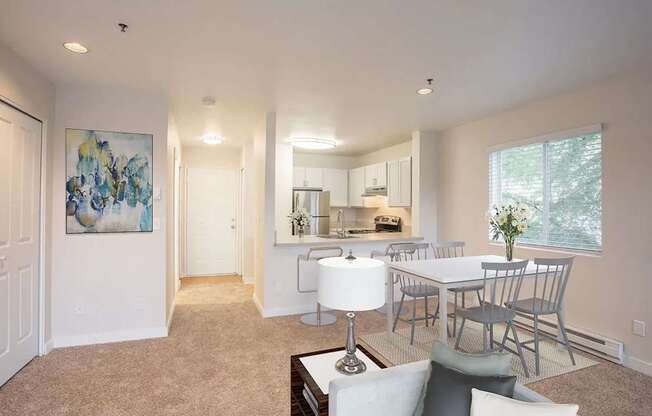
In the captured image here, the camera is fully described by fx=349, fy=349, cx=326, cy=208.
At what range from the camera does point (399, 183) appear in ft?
18.8

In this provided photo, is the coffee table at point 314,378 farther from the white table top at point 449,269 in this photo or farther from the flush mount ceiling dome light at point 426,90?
the flush mount ceiling dome light at point 426,90

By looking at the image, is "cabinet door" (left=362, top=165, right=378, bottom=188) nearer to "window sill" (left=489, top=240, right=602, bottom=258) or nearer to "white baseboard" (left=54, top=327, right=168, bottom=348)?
"window sill" (left=489, top=240, right=602, bottom=258)

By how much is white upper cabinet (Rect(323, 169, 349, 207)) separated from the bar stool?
2.77m

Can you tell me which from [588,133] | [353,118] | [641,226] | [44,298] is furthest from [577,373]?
[44,298]

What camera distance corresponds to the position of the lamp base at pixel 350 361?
1.68m

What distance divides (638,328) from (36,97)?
543 cm

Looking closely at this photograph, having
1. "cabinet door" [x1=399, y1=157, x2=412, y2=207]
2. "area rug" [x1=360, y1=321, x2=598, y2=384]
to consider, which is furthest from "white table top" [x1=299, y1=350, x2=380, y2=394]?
"cabinet door" [x1=399, y1=157, x2=412, y2=207]

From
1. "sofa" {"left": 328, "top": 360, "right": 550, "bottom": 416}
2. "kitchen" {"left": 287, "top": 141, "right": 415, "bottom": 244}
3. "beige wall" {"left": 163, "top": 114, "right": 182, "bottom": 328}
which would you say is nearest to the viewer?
"sofa" {"left": 328, "top": 360, "right": 550, "bottom": 416}

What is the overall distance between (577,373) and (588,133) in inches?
84.4

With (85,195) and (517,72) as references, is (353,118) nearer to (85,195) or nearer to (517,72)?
(517,72)

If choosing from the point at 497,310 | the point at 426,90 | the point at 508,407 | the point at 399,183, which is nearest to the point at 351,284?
the point at 508,407

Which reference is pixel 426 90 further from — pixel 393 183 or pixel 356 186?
pixel 356 186

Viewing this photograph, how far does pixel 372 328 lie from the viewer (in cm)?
389

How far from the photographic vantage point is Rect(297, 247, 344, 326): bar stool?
402cm
